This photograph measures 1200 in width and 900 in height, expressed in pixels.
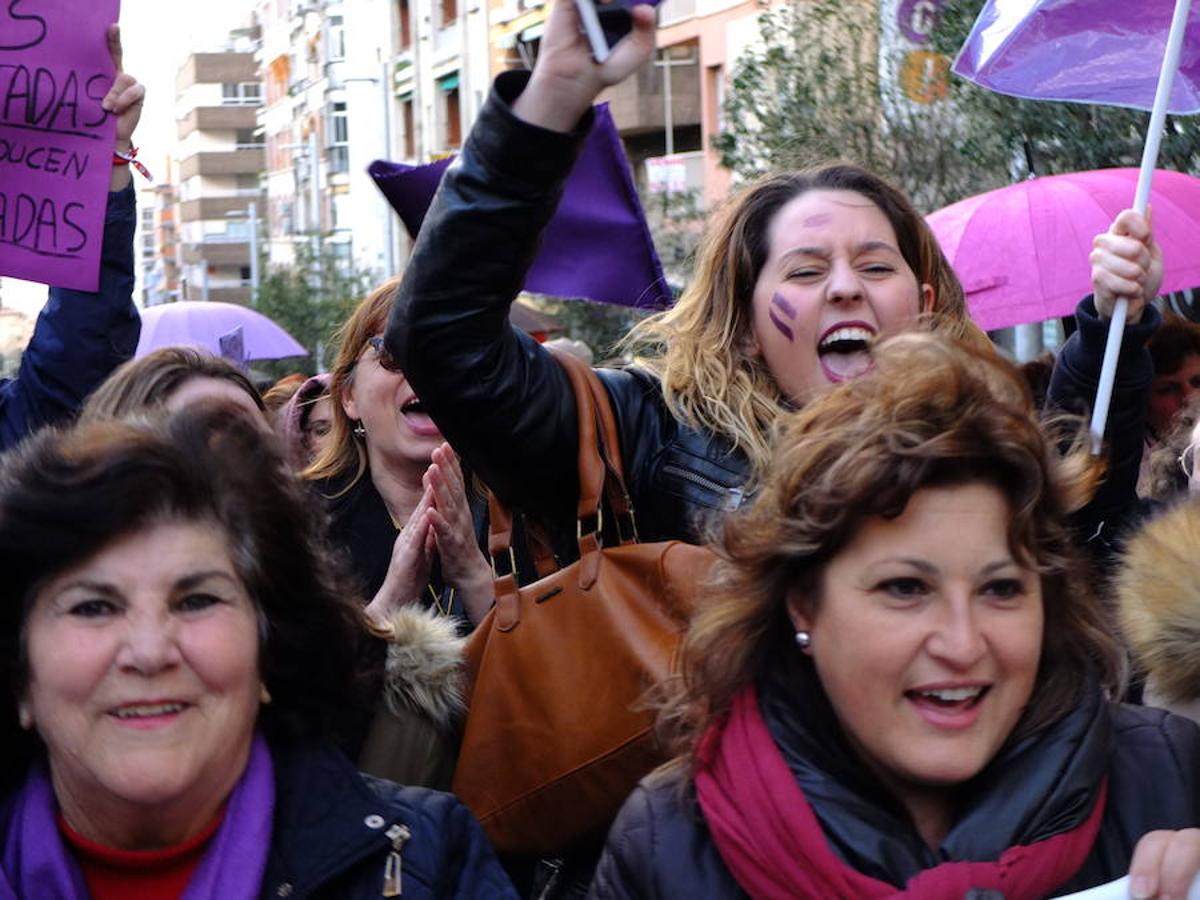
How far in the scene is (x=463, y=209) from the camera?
280 centimetres

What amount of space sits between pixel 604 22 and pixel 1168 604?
1106 mm

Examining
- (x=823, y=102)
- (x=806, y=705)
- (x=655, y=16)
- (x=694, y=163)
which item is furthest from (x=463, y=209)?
(x=694, y=163)

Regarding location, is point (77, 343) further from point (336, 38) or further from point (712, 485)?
point (336, 38)

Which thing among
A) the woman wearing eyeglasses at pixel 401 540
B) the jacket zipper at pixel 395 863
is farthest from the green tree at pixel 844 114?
the jacket zipper at pixel 395 863

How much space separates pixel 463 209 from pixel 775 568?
2.18ft

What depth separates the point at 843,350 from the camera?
332cm

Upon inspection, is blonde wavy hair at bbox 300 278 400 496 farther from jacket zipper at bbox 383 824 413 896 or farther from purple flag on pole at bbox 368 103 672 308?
jacket zipper at bbox 383 824 413 896

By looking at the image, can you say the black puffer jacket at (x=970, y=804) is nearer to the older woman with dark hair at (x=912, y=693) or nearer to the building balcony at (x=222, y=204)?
the older woman with dark hair at (x=912, y=693)

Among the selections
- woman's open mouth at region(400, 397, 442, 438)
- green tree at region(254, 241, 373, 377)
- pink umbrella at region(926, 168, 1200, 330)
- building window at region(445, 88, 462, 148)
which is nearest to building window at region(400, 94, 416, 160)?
Result: building window at region(445, 88, 462, 148)

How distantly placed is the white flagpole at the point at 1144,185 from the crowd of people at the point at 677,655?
2.17 ft

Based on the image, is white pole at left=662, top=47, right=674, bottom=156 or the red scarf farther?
white pole at left=662, top=47, right=674, bottom=156

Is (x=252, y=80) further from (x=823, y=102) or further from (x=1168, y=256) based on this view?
(x=1168, y=256)

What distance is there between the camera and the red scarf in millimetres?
2379

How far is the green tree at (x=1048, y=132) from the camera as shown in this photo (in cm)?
1001
